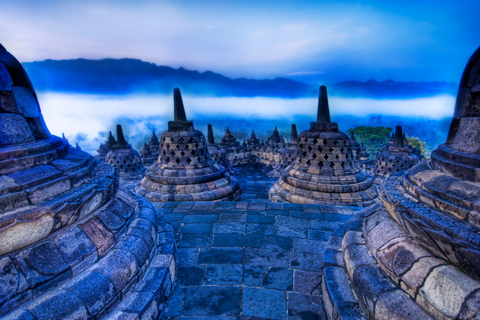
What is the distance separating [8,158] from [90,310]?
1417 millimetres

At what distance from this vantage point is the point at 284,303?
8.23ft

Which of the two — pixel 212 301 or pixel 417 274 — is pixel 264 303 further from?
pixel 417 274

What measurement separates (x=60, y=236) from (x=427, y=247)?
2897 mm

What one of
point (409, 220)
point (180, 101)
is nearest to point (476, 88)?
point (409, 220)

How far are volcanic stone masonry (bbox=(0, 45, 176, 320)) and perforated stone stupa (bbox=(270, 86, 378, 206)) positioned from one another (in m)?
4.39

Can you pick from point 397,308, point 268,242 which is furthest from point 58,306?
point 268,242

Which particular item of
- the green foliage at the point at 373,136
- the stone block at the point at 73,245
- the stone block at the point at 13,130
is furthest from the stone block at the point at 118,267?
the green foliage at the point at 373,136

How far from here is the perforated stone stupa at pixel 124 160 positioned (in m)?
12.3

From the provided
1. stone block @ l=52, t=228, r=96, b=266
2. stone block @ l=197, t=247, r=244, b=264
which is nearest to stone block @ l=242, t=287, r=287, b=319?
stone block @ l=197, t=247, r=244, b=264

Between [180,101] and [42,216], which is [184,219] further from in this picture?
[180,101]

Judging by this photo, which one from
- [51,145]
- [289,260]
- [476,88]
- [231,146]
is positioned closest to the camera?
[476,88]

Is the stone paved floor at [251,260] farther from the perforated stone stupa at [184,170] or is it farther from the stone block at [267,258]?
the perforated stone stupa at [184,170]

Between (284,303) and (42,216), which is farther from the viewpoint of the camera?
(284,303)

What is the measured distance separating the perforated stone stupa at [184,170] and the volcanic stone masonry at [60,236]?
347cm
